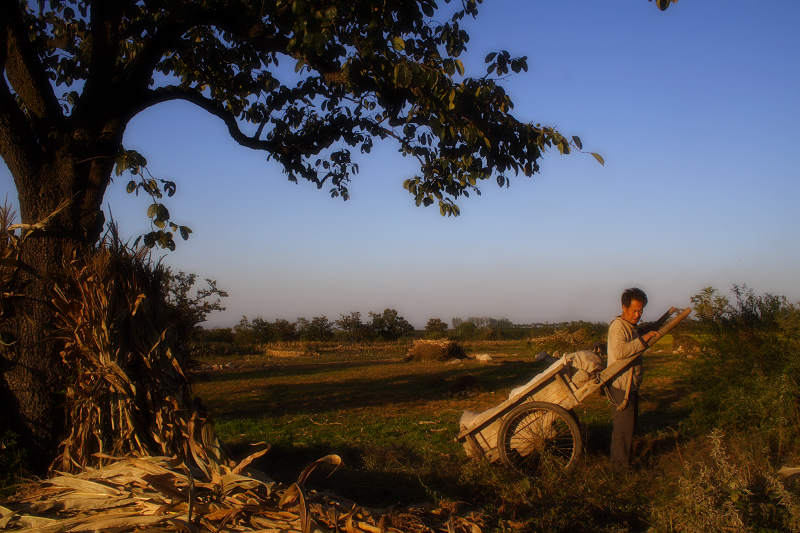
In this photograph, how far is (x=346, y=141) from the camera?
349 inches

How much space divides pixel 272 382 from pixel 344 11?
523 inches

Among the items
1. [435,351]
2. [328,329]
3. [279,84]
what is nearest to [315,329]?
[328,329]

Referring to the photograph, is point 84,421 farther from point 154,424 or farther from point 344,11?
point 344,11

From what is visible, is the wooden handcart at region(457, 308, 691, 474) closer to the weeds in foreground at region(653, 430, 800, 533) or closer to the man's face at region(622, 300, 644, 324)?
the man's face at region(622, 300, 644, 324)

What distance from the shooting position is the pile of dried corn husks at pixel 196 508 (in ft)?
10.8

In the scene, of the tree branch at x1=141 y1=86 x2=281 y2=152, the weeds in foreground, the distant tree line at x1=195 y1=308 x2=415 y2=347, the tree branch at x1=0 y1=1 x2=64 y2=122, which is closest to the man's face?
the weeds in foreground

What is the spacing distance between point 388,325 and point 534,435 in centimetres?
4570

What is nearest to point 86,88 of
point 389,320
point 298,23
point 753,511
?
point 298,23

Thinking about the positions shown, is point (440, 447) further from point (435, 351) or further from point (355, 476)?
point (435, 351)

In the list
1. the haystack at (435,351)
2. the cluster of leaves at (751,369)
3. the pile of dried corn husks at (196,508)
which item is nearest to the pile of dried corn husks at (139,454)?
the pile of dried corn husks at (196,508)

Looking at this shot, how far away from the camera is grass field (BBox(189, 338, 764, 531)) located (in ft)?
14.4

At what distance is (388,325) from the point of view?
5138 centimetres

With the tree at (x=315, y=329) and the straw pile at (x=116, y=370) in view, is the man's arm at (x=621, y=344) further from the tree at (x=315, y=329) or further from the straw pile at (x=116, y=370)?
the tree at (x=315, y=329)

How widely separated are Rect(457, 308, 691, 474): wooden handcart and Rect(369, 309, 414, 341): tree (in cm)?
4521
